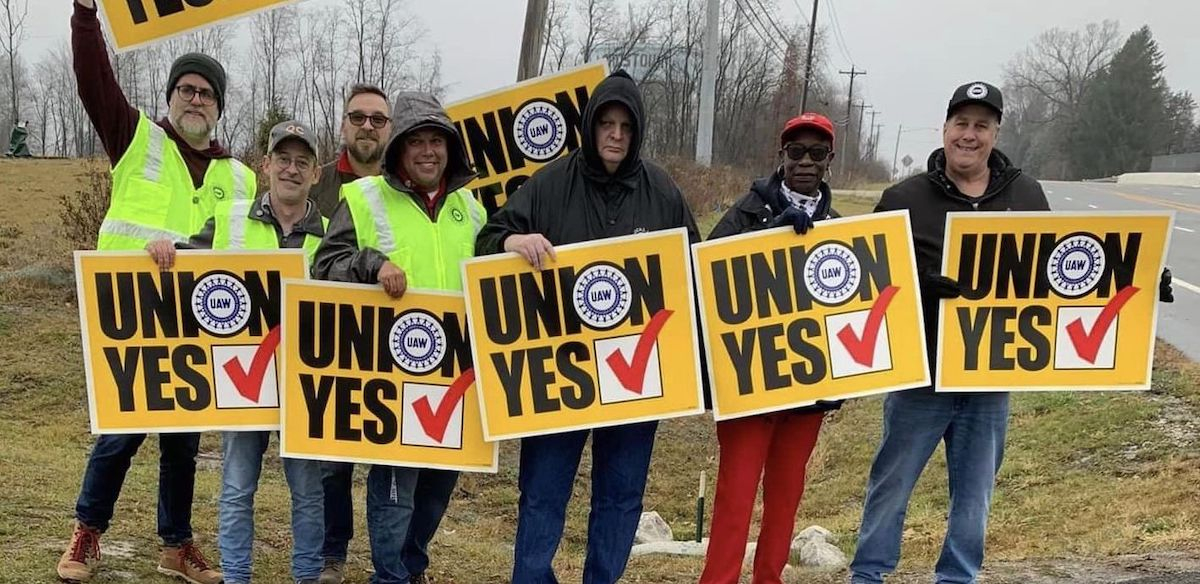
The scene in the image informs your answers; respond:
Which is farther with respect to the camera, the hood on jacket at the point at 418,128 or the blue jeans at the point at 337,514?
the blue jeans at the point at 337,514

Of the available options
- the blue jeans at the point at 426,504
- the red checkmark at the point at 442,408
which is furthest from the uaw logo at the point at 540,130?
the blue jeans at the point at 426,504

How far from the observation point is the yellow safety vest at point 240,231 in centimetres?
416

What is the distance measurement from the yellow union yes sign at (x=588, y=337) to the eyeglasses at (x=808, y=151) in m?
0.56

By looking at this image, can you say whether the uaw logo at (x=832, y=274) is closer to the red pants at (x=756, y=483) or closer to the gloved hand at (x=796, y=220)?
the gloved hand at (x=796, y=220)

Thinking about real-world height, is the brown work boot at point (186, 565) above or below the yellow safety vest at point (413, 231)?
below

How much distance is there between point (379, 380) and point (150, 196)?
1.26m

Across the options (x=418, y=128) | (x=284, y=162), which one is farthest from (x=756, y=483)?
(x=284, y=162)

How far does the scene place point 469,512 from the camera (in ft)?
27.0

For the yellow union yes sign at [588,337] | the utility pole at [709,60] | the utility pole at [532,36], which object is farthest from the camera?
the utility pole at [709,60]

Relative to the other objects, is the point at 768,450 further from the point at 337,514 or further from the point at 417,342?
the point at 337,514

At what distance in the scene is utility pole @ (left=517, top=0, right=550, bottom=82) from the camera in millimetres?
12453

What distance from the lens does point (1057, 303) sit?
4.39 m

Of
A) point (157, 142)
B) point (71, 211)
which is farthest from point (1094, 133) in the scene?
point (157, 142)

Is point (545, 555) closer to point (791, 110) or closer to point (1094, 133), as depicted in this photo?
point (791, 110)
